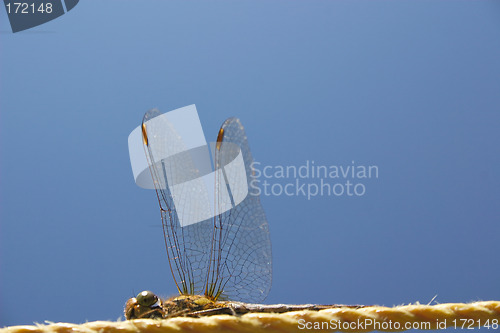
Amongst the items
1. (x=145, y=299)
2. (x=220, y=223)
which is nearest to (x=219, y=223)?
(x=220, y=223)

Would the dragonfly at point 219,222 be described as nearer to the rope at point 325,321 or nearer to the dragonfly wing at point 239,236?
the dragonfly wing at point 239,236

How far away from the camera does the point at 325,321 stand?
296 mm

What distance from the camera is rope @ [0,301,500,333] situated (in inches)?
10.9

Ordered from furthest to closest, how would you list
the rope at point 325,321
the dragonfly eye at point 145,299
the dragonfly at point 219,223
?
the dragonfly at point 219,223 < the dragonfly eye at point 145,299 < the rope at point 325,321

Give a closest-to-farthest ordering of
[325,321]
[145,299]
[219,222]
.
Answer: [325,321] < [145,299] < [219,222]

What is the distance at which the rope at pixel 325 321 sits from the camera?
277 mm

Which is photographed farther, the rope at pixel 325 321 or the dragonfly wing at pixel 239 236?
the dragonfly wing at pixel 239 236

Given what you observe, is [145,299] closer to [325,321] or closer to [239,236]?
[239,236]

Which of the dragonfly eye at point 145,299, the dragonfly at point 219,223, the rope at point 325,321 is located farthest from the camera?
the dragonfly at point 219,223

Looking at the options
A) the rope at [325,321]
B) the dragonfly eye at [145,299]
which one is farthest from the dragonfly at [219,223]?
the rope at [325,321]

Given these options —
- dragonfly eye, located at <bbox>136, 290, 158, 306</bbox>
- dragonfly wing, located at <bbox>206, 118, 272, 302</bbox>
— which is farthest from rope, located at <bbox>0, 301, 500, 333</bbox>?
dragonfly wing, located at <bbox>206, 118, 272, 302</bbox>

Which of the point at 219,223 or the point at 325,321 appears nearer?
the point at 325,321

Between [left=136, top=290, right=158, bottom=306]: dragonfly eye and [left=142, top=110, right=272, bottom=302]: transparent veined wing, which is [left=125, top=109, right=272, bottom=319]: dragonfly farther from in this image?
[left=136, top=290, right=158, bottom=306]: dragonfly eye

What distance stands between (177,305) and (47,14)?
1.48m
